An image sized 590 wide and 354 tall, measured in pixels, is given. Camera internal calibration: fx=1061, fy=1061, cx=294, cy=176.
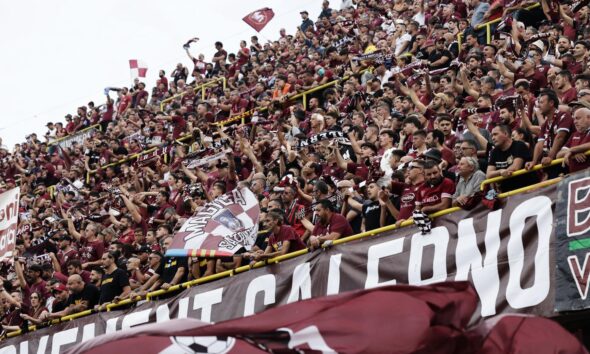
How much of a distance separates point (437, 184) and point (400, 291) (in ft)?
12.3

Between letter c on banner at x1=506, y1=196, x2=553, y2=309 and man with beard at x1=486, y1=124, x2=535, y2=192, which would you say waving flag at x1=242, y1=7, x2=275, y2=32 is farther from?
letter c on banner at x1=506, y1=196, x2=553, y2=309

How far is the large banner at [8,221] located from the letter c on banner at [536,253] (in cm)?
858

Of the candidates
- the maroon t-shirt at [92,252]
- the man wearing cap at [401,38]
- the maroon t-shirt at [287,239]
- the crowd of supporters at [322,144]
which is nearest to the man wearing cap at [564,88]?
the crowd of supporters at [322,144]

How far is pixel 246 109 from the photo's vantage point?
1975cm

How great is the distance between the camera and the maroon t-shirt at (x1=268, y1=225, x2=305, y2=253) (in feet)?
38.4

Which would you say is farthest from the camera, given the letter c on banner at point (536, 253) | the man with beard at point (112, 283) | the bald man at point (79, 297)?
the bald man at point (79, 297)

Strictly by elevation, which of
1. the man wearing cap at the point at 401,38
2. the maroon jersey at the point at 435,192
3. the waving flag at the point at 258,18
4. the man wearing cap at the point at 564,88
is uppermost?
the waving flag at the point at 258,18

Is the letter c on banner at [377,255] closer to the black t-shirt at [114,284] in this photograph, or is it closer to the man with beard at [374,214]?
the man with beard at [374,214]

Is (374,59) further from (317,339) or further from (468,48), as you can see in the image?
(317,339)

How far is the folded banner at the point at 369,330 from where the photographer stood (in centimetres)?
634

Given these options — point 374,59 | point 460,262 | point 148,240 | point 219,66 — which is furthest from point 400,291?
point 219,66

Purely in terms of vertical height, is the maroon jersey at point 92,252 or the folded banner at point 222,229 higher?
the folded banner at point 222,229

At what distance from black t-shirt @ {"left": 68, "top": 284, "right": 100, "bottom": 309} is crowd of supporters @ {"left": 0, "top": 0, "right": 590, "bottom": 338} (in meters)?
0.03

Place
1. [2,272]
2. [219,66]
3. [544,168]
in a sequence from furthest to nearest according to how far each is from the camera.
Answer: [219,66] → [2,272] → [544,168]
